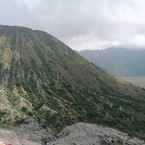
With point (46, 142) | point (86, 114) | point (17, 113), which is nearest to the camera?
point (46, 142)

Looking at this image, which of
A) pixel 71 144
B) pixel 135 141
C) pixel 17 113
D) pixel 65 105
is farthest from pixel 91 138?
pixel 65 105

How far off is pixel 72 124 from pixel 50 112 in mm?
21774

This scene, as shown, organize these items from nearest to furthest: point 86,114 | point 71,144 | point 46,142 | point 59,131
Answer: point 71,144, point 46,142, point 59,131, point 86,114

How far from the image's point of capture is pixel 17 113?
173 meters

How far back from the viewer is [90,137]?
461 feet

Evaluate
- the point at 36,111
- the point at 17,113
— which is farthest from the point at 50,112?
the point at 17,113

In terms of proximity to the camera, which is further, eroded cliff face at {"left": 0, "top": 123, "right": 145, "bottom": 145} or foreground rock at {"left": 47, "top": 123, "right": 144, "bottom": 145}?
foreground rock at {"left": 47, "top": 123, "right": 144, "bottom": 145}

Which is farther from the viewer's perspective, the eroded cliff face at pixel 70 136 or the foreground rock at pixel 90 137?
the foreground rock at pixel 90 137

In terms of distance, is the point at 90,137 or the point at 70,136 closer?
the point at 90,137

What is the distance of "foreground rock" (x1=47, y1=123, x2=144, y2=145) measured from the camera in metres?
136

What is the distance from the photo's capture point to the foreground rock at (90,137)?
136 meters

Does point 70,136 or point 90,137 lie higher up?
point 70,136

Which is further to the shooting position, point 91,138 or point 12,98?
point 12,98

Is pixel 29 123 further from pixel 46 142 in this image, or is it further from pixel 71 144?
pixel 71 144
